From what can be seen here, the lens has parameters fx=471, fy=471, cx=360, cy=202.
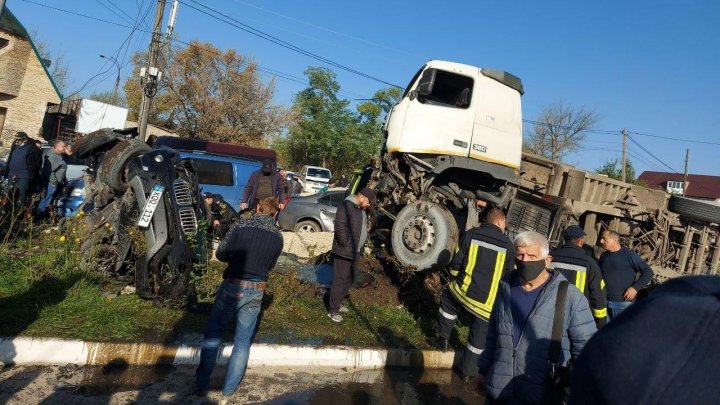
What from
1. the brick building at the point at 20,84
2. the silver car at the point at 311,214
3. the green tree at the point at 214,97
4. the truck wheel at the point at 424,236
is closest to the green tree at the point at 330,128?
the green tree at the point at 214,97

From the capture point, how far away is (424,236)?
6.46 metres

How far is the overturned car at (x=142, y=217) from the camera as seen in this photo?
473 cm

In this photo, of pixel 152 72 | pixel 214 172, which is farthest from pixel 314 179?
pixel 214 172

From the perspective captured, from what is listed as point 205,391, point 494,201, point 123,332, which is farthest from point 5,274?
point 494,201

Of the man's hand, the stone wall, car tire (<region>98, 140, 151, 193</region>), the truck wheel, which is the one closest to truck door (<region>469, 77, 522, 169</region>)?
the truck wheel

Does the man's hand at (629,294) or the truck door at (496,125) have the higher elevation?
the truck door at (496,125)

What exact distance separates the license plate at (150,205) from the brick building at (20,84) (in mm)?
25654

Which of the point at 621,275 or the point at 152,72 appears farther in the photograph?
the point at 152,72

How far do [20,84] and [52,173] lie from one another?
2165 centimetres

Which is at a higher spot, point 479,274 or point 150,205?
point 150,205

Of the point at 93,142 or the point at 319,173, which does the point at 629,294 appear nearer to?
the point at 93,142

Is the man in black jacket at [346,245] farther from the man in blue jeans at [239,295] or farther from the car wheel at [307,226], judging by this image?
the car wheel at [307,226]

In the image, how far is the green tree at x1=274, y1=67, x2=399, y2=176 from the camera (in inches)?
1432

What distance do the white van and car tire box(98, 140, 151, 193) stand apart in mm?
22367
